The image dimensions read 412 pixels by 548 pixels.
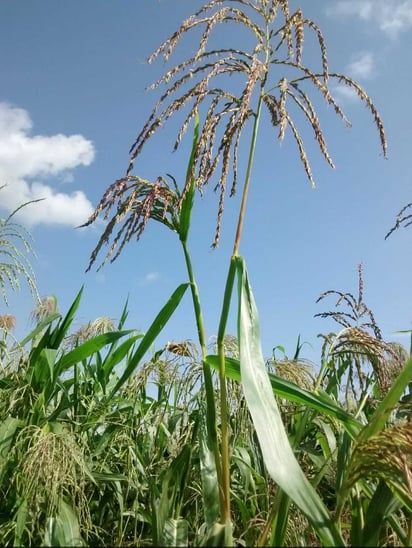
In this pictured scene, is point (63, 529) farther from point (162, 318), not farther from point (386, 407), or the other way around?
point (386, 407)

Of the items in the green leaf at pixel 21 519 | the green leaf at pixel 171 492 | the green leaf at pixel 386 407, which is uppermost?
the green leaf at pixel 386 407

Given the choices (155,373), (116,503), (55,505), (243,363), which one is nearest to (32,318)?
(155,373)

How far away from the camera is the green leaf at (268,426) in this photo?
1279 millimetres

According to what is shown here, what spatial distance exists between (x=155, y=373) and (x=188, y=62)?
48.2 inches

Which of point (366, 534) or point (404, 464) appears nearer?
point (404, 464)

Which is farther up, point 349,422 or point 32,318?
point 32,318

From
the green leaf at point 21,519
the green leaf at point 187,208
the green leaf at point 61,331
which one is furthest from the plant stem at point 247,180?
the green leaf at point 61,331

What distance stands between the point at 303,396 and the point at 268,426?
0.30m

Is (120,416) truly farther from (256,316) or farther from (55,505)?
(256,316)

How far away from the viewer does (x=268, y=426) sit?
1439 millimetres

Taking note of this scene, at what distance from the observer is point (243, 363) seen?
1.53m

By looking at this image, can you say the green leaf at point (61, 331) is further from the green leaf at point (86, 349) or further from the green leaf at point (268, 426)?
the green leaf at point (268, 426)

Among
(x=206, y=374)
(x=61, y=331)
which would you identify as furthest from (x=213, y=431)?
(x=61, y=331)

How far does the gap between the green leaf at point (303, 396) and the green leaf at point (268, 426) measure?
17cm
